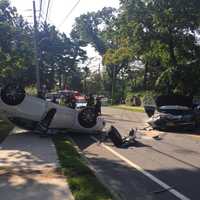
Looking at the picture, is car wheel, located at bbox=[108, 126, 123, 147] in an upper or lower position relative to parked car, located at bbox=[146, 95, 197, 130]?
lower

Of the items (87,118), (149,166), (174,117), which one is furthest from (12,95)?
(149,166)

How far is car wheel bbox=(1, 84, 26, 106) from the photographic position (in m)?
17.9

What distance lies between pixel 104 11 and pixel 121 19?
54.7m

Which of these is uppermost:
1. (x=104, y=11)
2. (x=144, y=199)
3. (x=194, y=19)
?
(x=104, y=11)

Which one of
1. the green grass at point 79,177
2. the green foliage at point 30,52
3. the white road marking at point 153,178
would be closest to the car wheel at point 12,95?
the green grass at point 79,177

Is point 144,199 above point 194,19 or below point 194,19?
below

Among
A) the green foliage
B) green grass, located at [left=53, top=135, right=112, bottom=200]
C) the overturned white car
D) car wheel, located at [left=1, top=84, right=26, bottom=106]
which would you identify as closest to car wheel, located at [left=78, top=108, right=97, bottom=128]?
the overturned white car

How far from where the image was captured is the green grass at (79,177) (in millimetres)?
8133

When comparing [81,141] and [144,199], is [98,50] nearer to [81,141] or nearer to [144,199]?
[81,141]

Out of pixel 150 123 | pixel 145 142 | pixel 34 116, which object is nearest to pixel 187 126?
pixel 150 123

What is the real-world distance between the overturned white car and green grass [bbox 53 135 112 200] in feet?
12.5

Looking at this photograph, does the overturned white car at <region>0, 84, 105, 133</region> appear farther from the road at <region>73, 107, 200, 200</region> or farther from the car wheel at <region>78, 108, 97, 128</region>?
the road at <region>73, 107, 200, 200</region>

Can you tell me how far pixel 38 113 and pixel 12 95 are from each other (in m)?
1.19

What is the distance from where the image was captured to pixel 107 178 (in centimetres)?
1004
